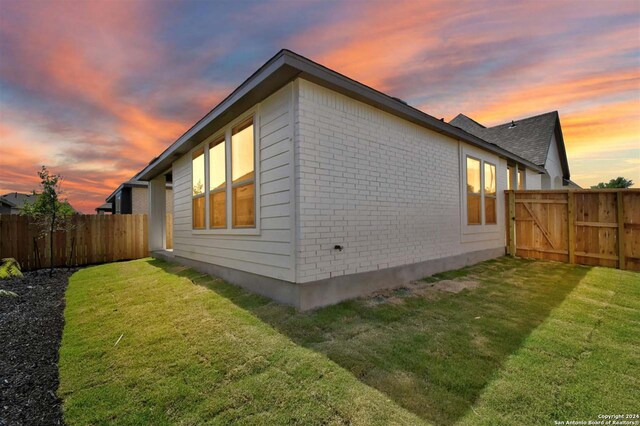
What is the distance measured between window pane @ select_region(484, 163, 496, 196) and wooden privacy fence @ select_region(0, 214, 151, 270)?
1235 centimetres

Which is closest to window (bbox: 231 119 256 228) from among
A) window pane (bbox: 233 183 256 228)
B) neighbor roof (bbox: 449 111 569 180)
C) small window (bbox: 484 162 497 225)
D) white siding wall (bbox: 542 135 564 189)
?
window pane (bbox: 233 183 256 228)

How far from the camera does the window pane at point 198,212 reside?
6832 millimetres

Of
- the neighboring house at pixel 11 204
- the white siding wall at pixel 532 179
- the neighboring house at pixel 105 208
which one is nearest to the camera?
the white siding wall at pixel 532 179

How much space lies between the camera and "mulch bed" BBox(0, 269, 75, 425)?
219 centimetres

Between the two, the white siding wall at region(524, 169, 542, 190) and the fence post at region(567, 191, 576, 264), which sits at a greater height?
the white siding wall at region(524, 169, 542, 190)

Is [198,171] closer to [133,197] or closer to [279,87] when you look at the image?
[279,87]

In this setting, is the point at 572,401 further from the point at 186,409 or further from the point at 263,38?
the point at 263,38

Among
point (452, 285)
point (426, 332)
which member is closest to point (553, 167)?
point (452, 285)

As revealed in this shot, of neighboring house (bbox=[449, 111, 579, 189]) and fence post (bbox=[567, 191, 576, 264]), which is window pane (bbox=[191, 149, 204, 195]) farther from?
neighboring house (bbox=[449, 111, 579, 189])

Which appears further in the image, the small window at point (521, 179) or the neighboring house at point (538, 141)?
the neighboring house at point (538, 141)

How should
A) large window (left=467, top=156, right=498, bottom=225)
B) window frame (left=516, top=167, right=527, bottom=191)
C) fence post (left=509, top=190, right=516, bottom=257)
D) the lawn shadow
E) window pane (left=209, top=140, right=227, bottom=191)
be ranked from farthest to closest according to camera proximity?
window frame (left=516, top=167, right=527, bottom=191) < fence post (left=509, top=190, right=516, bottom=257) < large window (left=467, top=156, right=498, bottom=225) < window pane (left=209, top=140, right=227, bottom=191) < the lawn shadow

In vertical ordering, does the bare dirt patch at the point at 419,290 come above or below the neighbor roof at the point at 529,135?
below

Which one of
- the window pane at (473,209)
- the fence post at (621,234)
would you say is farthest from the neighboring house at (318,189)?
the fence post at (621,234)

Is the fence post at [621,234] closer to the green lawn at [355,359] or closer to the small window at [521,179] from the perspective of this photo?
the green lawn at [355,359]
